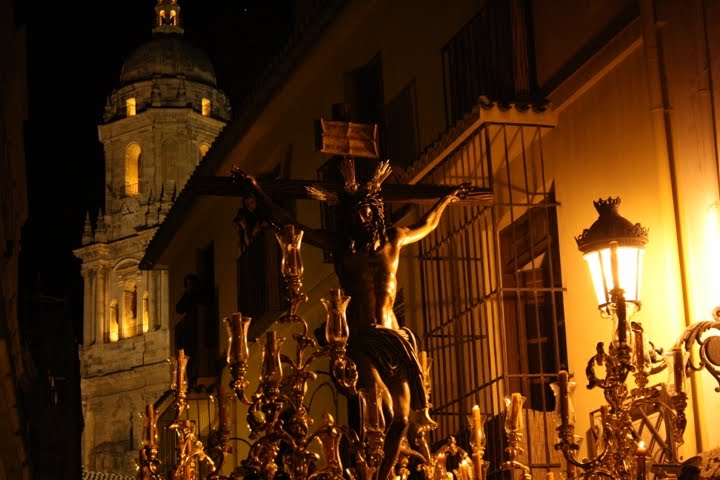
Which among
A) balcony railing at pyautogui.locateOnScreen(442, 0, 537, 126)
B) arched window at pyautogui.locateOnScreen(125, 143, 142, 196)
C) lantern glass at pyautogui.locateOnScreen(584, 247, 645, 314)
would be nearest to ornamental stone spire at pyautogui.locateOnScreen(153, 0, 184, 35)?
arched window at pyautogui.locateOnScreen(125, 143, 142, 196)

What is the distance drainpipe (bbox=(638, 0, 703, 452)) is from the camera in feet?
28.4

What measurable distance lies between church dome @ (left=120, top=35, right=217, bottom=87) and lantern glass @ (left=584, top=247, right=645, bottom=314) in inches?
1724

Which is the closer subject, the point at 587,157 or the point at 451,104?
the point at 587,157

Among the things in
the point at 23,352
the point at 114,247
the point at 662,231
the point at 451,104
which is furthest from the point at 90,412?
the point at 662,231

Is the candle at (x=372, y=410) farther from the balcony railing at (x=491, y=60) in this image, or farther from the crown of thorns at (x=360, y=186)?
the balcony railing at (x=491, y=60)

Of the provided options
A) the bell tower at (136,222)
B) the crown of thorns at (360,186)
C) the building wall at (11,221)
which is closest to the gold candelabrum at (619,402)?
the crown of thorns at (360,186)

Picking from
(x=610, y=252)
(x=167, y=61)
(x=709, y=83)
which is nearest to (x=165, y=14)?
(x=167, y=61)

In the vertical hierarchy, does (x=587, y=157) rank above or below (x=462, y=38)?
below

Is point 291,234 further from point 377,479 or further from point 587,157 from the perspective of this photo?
point 587,157

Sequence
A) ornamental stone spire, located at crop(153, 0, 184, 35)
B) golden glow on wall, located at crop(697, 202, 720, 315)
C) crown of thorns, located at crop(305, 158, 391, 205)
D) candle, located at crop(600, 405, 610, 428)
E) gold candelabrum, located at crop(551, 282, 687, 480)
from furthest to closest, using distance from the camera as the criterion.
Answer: ornamental stone spire, located at crop(153, 0, 184, 35)
golden glow on wall, located at crop(697, 202, 720, 315)
crown of thorns, located at crop(305, 158, 391, 205)
candle, located at crop(600, 405, 610, 428)
gold candelabrum, located at crop(551, 282, 687, 480)

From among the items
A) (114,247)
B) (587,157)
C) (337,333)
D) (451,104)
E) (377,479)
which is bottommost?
(377,479)

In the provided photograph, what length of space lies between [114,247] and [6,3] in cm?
4400

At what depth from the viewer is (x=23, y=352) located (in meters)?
16.3

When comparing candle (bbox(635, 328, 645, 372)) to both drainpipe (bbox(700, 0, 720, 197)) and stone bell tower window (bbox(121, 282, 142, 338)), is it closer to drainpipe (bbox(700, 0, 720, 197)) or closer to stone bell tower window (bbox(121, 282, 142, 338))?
drainpipe (bbox(700, 0, 720, 197))
